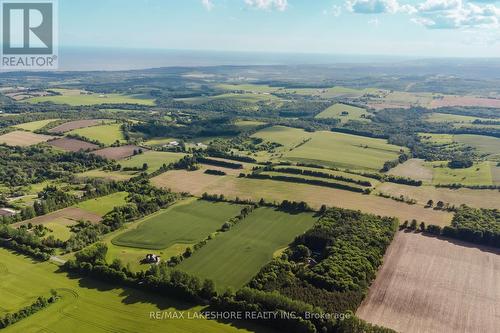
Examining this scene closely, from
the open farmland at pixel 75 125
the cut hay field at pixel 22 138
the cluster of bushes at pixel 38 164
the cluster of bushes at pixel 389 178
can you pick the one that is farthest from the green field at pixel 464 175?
the cut hay field at pixel 22 138

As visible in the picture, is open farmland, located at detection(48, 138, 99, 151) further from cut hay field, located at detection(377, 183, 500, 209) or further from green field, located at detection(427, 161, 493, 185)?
green field, located at detection(427, 161, 493, 185)

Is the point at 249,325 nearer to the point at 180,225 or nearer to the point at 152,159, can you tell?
the point at 180,225

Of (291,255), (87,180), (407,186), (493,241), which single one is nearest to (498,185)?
(407,186)

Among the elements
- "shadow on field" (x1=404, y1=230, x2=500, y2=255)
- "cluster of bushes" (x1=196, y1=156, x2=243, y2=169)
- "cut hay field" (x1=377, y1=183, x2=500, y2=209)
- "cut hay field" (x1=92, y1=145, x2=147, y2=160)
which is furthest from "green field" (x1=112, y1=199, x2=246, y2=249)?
"cut hay field" (x1=92, y1=145, x2=147, y2=160)

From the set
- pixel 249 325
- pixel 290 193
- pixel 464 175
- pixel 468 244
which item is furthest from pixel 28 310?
pixel 464 175

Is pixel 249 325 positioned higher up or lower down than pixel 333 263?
lower down

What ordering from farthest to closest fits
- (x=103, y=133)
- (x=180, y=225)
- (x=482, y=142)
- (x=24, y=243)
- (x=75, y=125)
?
1. (x=75, y=125)
2. (x=482, y=142)
3. (x=103, y=133)
4. (x=180, y=225)
5. (x=24, y=243)
